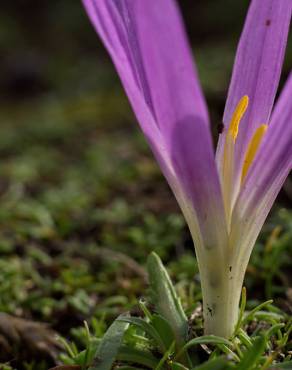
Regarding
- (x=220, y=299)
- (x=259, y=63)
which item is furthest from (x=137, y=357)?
(x=259, y=63)

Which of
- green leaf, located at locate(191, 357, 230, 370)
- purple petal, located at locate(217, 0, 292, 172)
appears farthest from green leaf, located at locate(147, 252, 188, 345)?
purple petal, located at locate(217, 0, 292, 172)

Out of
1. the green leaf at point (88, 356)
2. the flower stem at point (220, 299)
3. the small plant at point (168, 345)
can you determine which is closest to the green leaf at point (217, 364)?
the small plant at point (168, 345)

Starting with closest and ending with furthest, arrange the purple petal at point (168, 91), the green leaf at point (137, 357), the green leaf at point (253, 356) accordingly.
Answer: the purple petal at point (168, 91) < the green leaf at point (253, 356) < the green leaf at point (137, 357)

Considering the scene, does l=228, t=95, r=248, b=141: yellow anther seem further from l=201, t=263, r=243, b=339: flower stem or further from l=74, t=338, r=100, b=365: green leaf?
l=74, t=338, r=100, b=365: green leaf

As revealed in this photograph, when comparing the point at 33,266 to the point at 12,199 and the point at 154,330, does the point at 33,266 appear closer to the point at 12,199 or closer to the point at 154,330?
the point at 12,199

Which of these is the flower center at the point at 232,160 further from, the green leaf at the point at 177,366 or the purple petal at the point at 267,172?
the green leaf at the point at 177,366

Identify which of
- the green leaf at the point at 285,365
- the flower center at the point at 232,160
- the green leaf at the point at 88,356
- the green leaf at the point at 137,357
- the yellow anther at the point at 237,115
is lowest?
the green leaf at the point at 88,356

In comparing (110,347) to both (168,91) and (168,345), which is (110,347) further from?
(168,91)
